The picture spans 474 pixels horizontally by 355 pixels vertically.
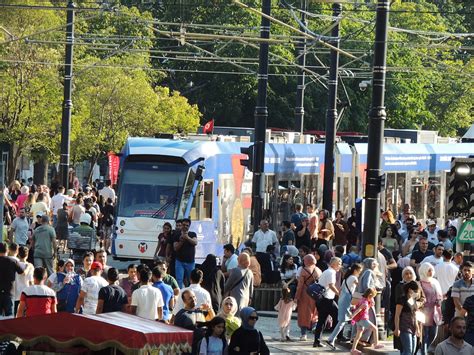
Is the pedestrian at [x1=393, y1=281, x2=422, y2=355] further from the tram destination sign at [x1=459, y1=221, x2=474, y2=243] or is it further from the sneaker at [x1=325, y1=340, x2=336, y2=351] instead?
the sneaker at [x1=325, y1=340, x2=336, y2=351]

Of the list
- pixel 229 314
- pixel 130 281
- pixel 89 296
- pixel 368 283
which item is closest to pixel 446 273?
pixel 368 283

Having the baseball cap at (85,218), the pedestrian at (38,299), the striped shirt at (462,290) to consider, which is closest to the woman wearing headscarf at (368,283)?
the striped shirt at (462,290)

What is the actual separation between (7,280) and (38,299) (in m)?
2.82

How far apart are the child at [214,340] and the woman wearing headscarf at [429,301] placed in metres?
6.11

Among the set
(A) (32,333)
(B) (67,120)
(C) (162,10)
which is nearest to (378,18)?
(A) (32,333)

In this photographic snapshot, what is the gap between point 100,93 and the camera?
199ft

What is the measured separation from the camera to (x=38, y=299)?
20.5 meters

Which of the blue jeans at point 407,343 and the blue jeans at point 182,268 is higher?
the blue jeans at point 182,268

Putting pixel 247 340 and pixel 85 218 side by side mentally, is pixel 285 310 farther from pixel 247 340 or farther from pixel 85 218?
pixel 85 218

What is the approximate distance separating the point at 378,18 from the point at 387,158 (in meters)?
20.2

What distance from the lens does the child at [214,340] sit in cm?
1733

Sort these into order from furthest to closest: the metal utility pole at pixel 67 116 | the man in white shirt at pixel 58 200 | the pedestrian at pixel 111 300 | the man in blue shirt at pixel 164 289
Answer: the metal utility pole at pixel 67 116 → the man in white shirt at pixel 58 200 → the man in blue shirt at pixel 164 289 → the pedestrian at pixel 111 300

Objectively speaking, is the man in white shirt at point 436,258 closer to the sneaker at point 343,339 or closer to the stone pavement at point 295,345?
the stone pavement at point 295,345

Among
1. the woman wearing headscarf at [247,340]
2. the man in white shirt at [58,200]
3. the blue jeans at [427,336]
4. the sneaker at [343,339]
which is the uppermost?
the man in white shirt at [58,200]
